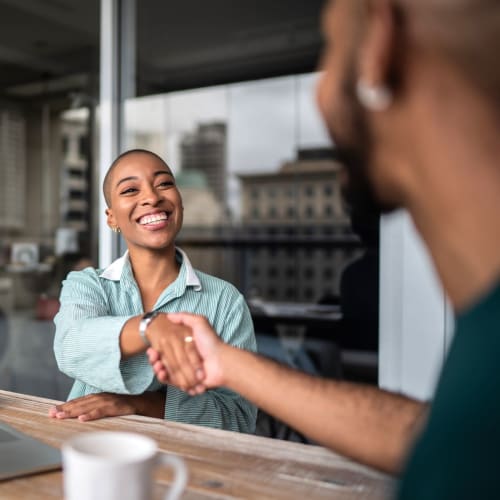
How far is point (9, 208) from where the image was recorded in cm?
563

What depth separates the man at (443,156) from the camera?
1.44 ft

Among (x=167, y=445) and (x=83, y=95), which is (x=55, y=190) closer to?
(x=83, y=95)

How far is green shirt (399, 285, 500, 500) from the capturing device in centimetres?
43

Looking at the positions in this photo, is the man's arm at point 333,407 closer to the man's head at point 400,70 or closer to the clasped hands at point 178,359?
the clasped hands at point 178,359

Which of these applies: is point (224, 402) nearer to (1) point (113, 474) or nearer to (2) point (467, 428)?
(1) point (113, 474)

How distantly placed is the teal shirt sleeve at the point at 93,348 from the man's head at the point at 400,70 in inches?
30.9

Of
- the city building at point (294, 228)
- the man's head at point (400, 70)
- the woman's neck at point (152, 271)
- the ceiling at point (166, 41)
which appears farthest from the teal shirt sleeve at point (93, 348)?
the city building at point (294, 228)

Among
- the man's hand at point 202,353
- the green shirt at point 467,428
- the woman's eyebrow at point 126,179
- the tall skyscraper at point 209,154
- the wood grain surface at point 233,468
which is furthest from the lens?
the tall skyscraper at point 209,154

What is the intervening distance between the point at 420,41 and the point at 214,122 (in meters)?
8.10

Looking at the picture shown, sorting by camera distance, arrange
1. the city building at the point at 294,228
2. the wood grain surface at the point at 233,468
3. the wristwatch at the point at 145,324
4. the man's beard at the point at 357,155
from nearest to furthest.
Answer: the man's beard at the point at 357,155 → the wood grain surface at the point at 233,468 → the wristwatch at the point at 145,324 → the city building at the point at 294,228

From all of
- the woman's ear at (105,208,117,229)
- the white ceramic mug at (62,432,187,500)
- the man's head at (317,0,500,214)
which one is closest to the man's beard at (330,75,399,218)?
the man's head at (317,0,500,214)

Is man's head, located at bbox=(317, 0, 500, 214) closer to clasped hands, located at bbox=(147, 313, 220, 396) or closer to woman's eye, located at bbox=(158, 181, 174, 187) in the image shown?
clasped hands, located at bbox=(147, 313, 220, 396)

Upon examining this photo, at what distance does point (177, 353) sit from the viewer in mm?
1032

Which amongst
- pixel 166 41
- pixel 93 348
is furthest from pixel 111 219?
pixel 166 41
